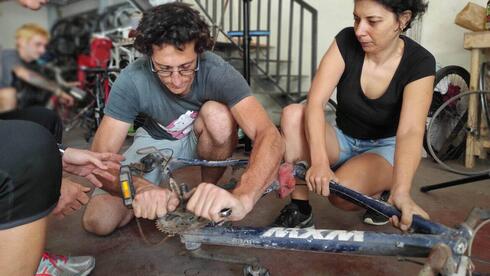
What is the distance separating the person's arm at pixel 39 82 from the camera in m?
0.43

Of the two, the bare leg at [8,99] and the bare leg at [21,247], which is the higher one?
the bare leg at [8,99]

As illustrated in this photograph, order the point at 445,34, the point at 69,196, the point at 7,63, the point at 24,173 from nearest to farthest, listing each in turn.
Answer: the point at 7,63
the point at 24,173
the point at 69,196
the point at 445,34

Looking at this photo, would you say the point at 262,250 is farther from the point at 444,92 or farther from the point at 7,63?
the point at 444,92

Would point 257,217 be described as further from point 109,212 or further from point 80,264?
point 80,264

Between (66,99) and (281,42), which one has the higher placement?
(281,42)

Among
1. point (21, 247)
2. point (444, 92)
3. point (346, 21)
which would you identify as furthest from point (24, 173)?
point (346, 21)

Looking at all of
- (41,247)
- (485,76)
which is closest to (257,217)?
(41,247)

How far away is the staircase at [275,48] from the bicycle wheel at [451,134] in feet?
4.06

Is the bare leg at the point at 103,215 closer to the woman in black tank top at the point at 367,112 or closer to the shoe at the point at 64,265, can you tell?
the shoe at the point at 64,265

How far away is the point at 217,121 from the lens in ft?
4.53

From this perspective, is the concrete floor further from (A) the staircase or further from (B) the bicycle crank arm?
(A) the staircase

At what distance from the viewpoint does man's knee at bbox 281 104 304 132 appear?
139cm

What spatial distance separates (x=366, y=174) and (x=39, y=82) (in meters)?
1.09

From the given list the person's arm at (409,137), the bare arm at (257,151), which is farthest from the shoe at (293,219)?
the person's arm at (409,137)
